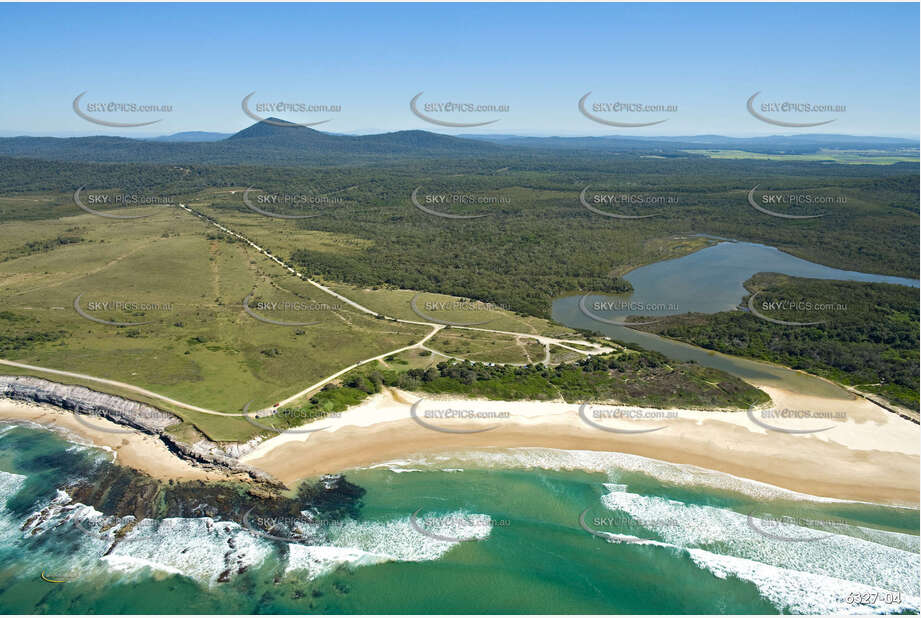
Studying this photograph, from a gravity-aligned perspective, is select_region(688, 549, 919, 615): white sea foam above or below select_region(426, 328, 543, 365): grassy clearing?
below

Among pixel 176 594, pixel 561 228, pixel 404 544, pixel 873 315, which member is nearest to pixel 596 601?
pixel 404 544

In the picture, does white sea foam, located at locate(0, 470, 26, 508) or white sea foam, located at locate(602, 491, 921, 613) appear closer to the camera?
white sea foam, located at locate(602, 491, 921, 613)

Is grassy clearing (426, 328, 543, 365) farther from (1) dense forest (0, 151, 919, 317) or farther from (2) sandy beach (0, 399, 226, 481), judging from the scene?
(2) sandy beach (0, 399, 226, 481)

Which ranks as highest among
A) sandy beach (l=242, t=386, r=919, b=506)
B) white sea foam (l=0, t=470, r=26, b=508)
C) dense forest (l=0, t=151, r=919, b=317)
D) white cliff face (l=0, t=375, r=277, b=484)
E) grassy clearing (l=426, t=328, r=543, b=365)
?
dense forest (l=0, t=151, r=919, b=317)

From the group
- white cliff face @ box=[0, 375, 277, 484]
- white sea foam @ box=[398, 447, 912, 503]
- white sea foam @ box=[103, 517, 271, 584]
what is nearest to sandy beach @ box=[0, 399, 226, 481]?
white cliff face @ box=[0, 375, 277, 484]

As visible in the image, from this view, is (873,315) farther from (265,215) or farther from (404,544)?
(265,215)

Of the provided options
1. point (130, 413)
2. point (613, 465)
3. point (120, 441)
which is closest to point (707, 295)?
point (613, 465)

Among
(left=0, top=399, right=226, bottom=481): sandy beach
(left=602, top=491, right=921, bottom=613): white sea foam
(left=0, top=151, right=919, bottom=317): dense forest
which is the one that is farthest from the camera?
(left=0, top=151, right=919, bottom=317): dense forest
